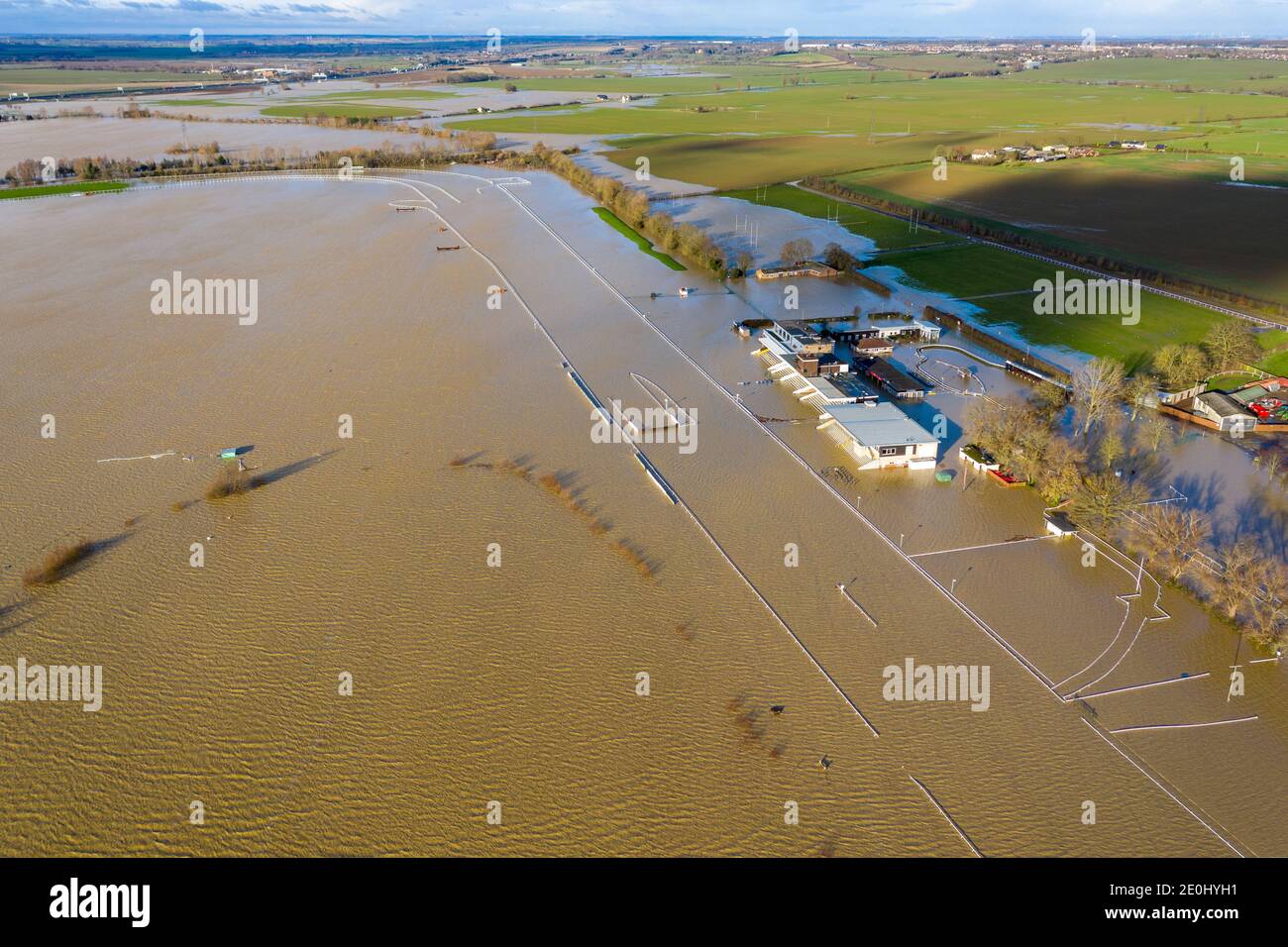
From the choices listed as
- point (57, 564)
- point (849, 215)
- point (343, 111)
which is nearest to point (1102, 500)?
point (57, 564)

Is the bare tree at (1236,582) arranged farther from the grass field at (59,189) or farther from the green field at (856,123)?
the grass field at (59,189)

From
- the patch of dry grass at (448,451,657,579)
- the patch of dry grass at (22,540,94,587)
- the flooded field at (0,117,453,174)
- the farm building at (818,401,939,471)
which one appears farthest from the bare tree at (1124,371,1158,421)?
the flooded field at (0,117,453,174)

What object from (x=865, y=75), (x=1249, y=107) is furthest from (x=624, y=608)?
(x=865, y=75)

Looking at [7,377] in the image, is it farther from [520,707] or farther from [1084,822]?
[1084,822]

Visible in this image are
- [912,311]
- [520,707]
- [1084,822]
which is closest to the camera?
[1084,822]

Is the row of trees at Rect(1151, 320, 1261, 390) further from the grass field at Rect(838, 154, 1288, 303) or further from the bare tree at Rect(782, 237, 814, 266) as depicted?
the bare tree at Rect(782, 237, 814, 266)

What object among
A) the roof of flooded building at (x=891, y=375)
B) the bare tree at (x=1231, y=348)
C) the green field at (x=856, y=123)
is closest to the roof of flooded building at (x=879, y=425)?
the roof of flooded building at (x=891, y=375)

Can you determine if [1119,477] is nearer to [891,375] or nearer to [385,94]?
[891,375]
